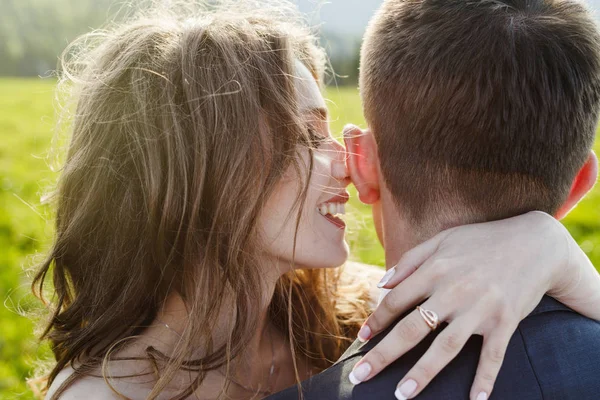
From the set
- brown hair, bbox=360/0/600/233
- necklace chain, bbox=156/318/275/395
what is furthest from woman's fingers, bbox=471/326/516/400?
→ necklace chain, bbox=156/318/275/395

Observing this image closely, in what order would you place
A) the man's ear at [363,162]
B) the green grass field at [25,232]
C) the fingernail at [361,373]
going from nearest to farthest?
the fingernail at [361,373], the man's ear at [363,162], the green grass field at [25,232]

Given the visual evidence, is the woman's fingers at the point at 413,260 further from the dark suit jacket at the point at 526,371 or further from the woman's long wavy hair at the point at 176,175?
the woman's long wavy hair at the point at 176,175

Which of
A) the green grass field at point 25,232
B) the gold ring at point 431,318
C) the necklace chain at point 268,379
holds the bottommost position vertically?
the green grass field at point 25,232

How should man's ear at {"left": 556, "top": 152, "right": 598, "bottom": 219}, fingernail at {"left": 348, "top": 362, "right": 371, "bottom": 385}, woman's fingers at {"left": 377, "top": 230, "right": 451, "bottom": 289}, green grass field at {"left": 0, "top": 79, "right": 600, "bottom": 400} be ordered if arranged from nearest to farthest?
fingernail at {"left": 348, "top": 362, "right": 371, "bottom": 385}, woman's fingers at {"left": 377, "top": 230, "right": 451, "bottom": 289}, man's ear at {"left": 556, "top": 152, "right": 598, "bottom": 219}, green grass field at {"left": 0, "top": 79, "right": 600, "bottom": 400}

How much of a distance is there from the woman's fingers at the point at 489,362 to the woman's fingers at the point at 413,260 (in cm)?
32

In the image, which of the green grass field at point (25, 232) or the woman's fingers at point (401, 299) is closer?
the woman's fingers at point (401, 299)

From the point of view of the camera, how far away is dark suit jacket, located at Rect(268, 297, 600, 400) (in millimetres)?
1960

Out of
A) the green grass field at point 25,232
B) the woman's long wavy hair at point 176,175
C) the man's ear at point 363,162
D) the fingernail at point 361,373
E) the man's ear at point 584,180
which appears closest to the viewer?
the fingernail at point 361,373

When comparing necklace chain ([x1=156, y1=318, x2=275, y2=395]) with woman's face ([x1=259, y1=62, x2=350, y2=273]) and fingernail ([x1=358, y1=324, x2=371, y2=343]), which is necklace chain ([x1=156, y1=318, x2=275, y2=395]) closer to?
woman's face ([x1=259, y1=62, x2=350, y2=273])

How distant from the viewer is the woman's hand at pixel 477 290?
194cm

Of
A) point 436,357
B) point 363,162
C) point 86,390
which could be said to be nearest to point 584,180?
point 363,162

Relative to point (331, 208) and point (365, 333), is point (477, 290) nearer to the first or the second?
point (365, 333)

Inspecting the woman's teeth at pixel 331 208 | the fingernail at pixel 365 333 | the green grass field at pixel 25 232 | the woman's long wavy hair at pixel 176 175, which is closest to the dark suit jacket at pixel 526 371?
the fingernail at pixel 365 333

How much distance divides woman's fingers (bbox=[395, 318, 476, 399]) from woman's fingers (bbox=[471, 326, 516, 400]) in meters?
0.06
